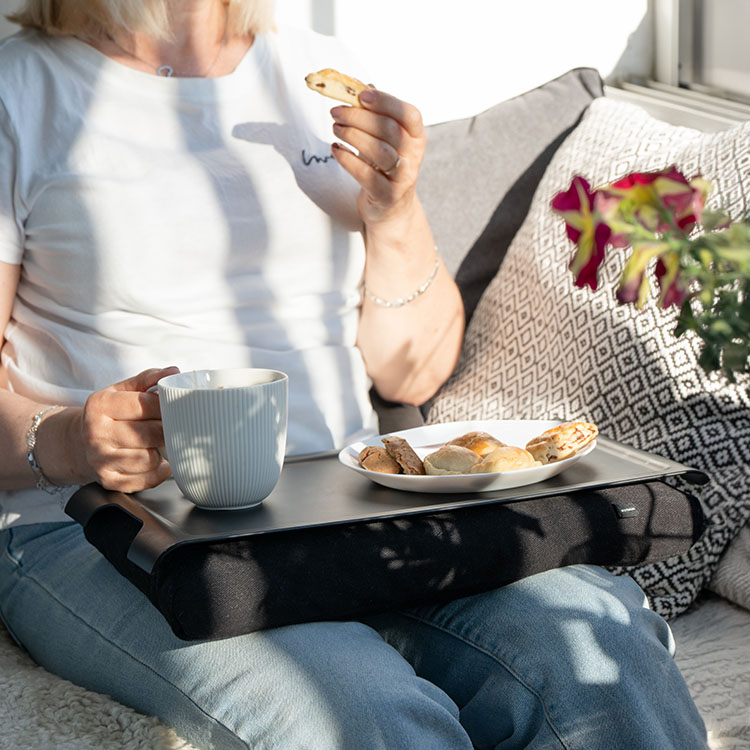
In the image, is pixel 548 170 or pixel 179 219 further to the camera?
pixel 548 170

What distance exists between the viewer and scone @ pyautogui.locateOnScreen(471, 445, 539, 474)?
0.83 meters

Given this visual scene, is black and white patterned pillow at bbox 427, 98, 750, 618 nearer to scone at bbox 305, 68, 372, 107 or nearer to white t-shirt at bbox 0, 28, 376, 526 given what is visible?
white t-shirt at bbox 0, 28, 376, 526

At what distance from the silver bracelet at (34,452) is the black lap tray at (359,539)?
96 millimetres

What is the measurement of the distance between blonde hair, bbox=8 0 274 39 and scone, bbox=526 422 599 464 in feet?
2.12

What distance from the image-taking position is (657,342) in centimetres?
116

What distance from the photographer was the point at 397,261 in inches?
46.7

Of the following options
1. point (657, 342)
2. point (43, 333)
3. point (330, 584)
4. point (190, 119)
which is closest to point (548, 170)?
point (657, 342)

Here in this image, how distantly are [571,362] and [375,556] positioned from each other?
1.81ft

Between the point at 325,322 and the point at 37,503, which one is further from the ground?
the point at 325,322

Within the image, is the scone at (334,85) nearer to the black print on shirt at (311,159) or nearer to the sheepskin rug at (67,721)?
the black print on shirt at (311,159)

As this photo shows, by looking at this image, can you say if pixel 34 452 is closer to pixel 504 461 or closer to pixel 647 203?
pixel 504 461

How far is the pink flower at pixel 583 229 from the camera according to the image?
364mm

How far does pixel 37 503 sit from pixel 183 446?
34cm

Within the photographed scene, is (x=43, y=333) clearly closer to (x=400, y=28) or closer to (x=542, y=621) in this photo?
(x=542, y=621)
